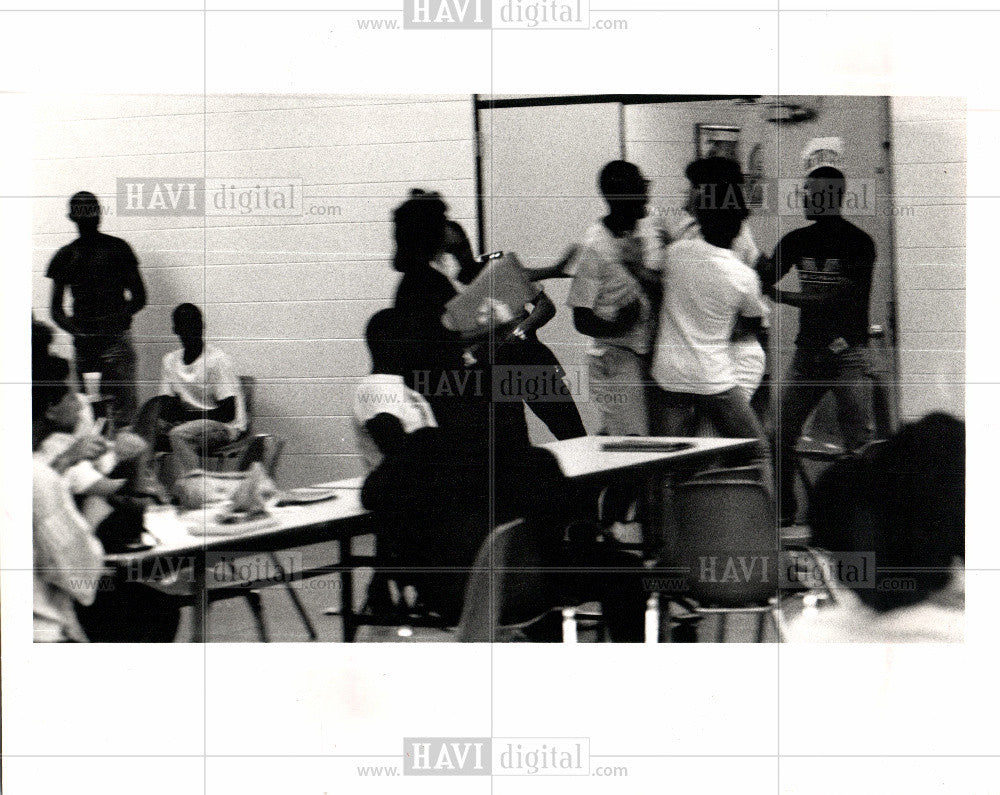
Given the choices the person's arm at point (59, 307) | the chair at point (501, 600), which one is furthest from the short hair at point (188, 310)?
the chair at point (501, 600)

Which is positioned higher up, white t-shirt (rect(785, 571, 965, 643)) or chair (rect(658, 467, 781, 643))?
chair (rect(658, 467, 781, 643))

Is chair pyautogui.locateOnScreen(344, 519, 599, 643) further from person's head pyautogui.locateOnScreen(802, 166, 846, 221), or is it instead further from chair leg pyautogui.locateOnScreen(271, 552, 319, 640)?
person's head pyautogui.locateOnScreen(802, 166, 846, 221)

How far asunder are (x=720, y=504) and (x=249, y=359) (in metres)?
1.65

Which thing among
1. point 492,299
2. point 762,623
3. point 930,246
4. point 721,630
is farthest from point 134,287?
point 930,246

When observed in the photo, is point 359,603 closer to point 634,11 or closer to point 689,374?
point 689,374

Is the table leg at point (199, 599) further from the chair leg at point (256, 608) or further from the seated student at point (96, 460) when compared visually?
the seated student at point (96, 460)

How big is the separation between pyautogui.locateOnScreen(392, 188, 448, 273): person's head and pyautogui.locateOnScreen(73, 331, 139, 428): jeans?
95cm

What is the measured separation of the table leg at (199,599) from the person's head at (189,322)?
731mm

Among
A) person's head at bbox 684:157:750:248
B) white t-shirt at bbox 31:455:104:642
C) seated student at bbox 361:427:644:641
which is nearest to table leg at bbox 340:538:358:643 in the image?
seated student at bbox 361:427:644:641

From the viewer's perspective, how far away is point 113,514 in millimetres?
3654

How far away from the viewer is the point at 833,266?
142 inches

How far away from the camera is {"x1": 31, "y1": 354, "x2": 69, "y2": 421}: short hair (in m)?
3.62

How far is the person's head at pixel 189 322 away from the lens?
11.8 ft
